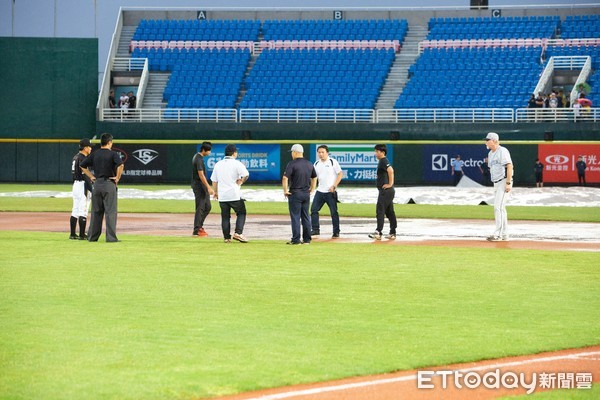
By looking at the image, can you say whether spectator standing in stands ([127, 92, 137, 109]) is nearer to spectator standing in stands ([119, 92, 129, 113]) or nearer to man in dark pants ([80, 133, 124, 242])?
spectator standing in stands ([119, 92, 129, 113])

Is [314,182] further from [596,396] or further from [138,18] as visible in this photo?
[138,18]

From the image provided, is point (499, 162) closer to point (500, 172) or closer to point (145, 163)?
point (500, 172)

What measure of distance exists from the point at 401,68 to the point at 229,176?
37.5m

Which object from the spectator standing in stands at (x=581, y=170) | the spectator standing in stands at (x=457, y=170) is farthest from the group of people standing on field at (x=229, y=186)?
the spectator standing in stands at (x=457, y=170)

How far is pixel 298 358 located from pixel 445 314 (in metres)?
3.11

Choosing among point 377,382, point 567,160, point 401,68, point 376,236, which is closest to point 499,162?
point 376,236

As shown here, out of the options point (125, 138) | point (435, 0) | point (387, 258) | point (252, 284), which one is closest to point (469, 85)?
point (435, 0)

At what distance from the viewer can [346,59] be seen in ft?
189

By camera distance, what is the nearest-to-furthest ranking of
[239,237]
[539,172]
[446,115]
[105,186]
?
[105,186], [239,237], [539,172], [446,115]

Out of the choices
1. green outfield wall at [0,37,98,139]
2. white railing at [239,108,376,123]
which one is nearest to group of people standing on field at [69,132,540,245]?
white railing at [239,108,376,123]

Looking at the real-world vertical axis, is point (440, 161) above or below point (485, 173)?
above

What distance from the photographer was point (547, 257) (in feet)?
61.0

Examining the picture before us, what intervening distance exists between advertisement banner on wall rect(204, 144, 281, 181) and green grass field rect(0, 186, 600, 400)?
34166mm

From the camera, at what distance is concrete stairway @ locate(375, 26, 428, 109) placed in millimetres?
54775
